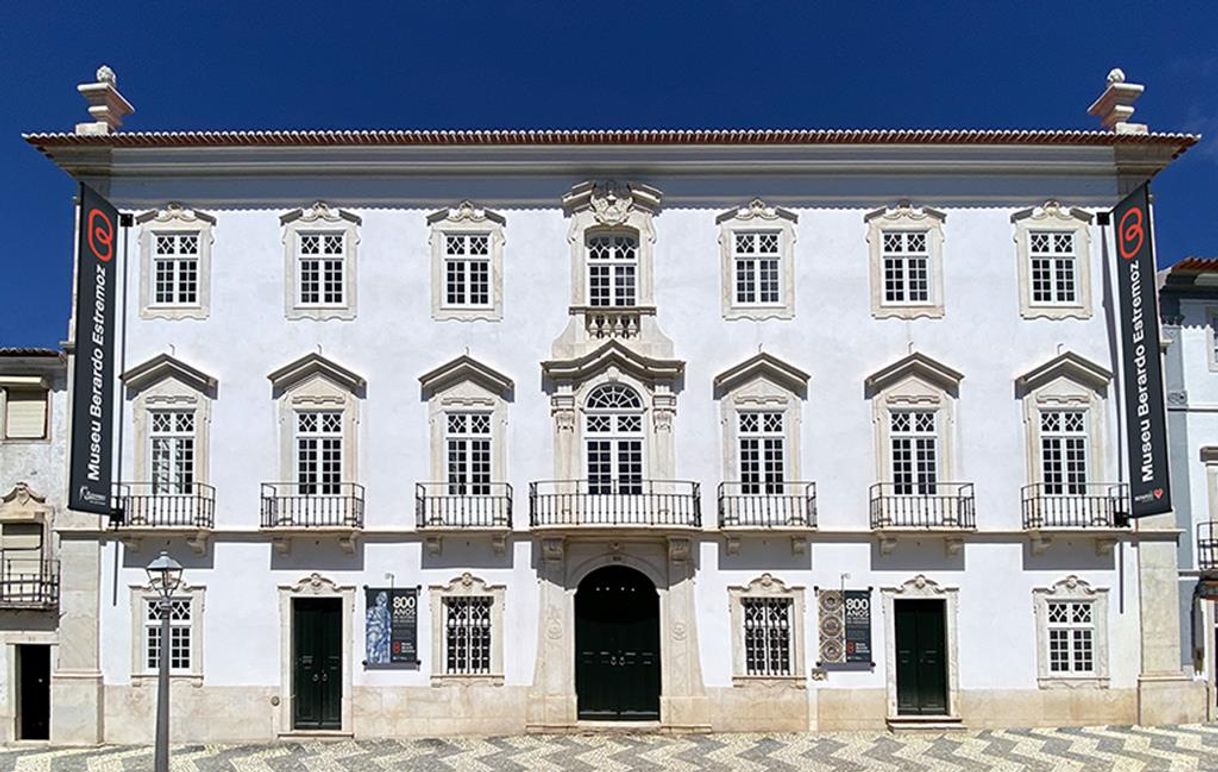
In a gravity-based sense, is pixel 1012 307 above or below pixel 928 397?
above

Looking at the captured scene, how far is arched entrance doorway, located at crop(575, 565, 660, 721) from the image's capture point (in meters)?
21.3

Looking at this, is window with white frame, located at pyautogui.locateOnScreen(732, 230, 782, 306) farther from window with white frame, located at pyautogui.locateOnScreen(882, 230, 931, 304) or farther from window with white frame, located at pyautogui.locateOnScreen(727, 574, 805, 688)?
window with white frame, located at pyautogui.locateOnScreen(727, 574, 805, 688)

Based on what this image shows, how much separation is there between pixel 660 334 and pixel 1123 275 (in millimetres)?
8284

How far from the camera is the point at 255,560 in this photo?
21344mm

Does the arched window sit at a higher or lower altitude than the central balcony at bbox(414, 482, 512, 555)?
higher

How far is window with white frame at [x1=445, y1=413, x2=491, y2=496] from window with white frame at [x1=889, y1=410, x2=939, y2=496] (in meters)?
7.24

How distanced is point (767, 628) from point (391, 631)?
21.7 ft

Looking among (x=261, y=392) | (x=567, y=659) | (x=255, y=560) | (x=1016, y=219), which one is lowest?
(x=567, y=659)

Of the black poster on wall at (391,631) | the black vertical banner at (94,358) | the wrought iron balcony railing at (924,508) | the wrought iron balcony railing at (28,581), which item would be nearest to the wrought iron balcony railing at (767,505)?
the wrought iron balcony railing at (924,508)

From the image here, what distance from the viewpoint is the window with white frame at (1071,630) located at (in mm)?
21219

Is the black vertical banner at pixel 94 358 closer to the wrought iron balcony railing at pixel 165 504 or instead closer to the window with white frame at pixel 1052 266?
the wrought iron balcony railing at pixel 165 504

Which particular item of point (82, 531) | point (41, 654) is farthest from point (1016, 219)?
point (41, 654)

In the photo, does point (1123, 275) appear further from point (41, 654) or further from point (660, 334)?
point (41, 654)

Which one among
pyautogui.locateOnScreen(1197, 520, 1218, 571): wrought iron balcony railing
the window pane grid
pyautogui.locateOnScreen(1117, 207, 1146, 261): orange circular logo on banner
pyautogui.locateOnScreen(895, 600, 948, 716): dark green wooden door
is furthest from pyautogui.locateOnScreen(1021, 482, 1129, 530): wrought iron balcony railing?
pyautogui.locateOnScreen(1117, 207, 1146, 261): orange circular logo on banner
